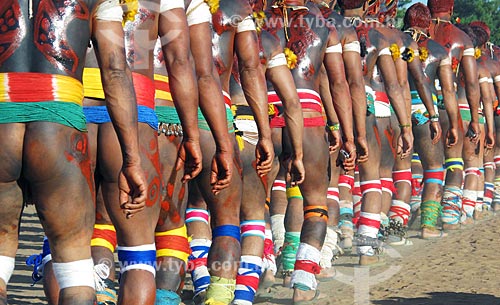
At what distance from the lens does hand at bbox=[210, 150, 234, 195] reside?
550 centimetres

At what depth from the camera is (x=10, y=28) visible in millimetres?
4172

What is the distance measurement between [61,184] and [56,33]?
2.09 feet

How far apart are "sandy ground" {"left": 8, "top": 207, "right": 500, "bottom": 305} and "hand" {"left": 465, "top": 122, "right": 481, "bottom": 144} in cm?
178

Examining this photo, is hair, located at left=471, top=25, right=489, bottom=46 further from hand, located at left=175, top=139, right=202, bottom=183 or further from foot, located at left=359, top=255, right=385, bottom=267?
hand, located at left=175, top=139, right=202, bottom=183

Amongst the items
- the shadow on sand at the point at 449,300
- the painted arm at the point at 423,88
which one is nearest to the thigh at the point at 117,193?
the shadow on sand at the point at 449,300

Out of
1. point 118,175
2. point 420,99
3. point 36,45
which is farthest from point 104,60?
point 420,99

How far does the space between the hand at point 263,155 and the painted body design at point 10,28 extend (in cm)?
230

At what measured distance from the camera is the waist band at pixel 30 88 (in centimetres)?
411

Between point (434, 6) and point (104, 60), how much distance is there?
903 cm

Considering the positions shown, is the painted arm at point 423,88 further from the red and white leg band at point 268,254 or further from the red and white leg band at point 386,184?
the red and white leg band at point 268,254

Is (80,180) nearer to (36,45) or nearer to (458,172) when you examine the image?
(36,45)

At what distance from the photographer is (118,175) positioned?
185 inches

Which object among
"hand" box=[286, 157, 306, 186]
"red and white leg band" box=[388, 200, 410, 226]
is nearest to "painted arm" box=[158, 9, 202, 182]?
"hand" box=[286, 157, 306, 186]

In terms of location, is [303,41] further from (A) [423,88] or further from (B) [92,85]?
(A) [423,88]
